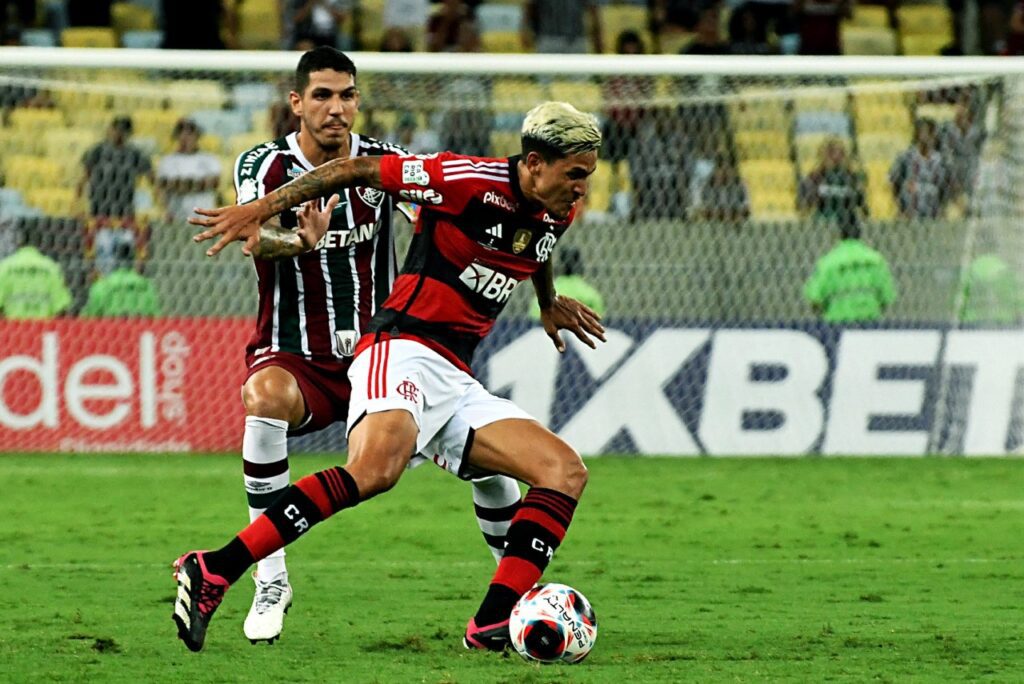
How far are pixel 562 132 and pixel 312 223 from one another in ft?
2.98

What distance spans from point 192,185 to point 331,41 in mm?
3132

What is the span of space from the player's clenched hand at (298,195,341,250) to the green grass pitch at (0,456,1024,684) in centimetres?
128

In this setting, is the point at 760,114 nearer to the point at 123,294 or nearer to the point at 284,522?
the point at 123,294

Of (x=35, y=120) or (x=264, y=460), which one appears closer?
(x=264, y=460)

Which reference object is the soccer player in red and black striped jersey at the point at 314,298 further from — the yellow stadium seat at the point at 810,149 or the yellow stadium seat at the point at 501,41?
the yellow stadium seat at the point at 501,41

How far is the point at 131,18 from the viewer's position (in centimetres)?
1605

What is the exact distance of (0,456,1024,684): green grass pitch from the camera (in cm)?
516

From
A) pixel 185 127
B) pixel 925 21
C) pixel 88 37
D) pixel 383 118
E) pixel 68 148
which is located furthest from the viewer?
pixel 925 21

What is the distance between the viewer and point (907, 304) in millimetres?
11828

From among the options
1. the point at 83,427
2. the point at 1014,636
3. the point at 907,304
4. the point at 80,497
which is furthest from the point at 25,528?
the point at 907,304

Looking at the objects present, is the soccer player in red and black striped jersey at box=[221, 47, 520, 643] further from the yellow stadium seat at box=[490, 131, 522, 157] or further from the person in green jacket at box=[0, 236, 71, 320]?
the yellow stadium seat at box=[490, 131, 522, 157]

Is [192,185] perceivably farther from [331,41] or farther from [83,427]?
[331,41]

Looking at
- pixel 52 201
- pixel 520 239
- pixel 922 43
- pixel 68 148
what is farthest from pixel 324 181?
pixel 922 43

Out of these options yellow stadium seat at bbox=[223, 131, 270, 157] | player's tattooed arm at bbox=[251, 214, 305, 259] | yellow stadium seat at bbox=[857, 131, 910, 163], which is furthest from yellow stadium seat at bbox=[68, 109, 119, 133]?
player's tattooed arm at bbox=[251, 214, 305, 259]
